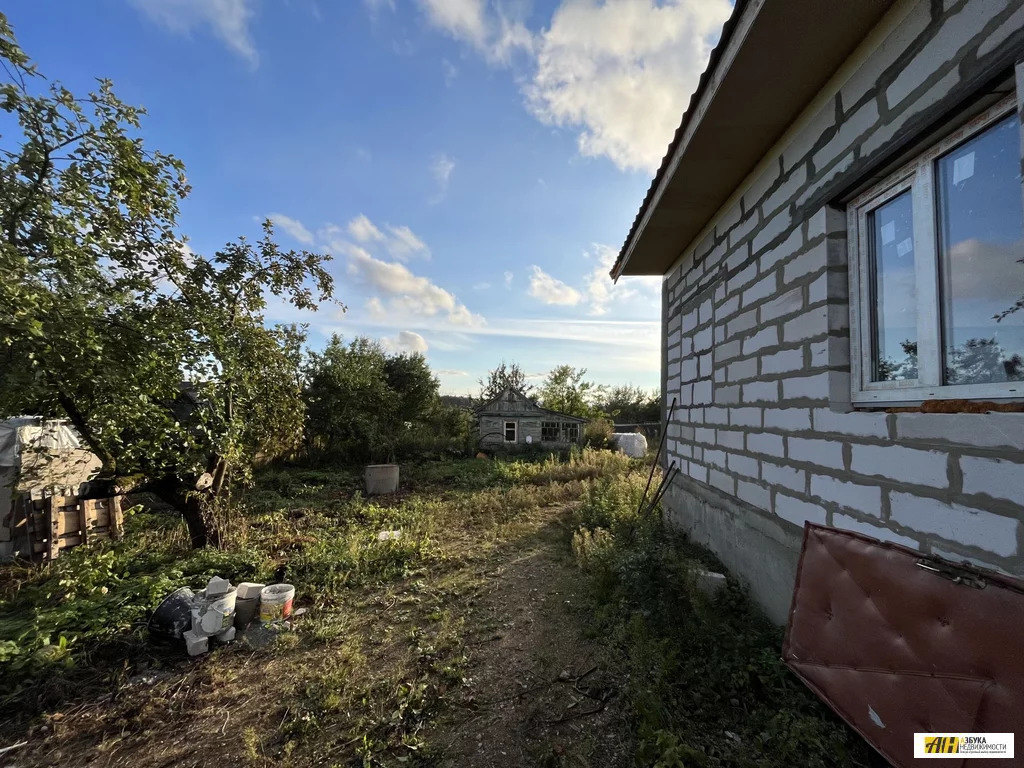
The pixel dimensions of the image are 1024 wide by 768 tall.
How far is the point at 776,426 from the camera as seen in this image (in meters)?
3.16

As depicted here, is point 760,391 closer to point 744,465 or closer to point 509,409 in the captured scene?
point 744,465

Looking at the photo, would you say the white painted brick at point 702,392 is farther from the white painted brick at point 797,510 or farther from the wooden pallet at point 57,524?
the wooden pallet at point 57,524

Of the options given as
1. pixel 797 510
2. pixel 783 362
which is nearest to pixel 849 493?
pixel 797 510

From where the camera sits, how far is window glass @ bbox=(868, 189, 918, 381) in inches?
83.3

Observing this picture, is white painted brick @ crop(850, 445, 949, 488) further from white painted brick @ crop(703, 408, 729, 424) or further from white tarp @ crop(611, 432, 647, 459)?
white tarp @ crop(611, 432, 647, 459)

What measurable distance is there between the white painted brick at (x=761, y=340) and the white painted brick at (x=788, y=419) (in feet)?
1.78

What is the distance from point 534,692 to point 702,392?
11.1 feet

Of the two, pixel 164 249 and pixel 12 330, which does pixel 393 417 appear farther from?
pixel 12 330

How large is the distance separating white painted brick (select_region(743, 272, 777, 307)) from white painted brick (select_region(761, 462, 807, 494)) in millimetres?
1362

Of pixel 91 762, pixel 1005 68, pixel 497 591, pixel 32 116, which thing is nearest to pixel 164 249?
pixel 32 116

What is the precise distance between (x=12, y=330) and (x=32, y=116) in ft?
5.63

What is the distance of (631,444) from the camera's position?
1578cm

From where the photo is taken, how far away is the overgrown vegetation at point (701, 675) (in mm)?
2037

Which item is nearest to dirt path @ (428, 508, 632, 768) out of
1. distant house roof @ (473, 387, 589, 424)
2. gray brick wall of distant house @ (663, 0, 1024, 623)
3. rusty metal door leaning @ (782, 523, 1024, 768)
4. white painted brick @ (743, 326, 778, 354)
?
rusty metal door leaning @ (782, 523, 1024, 768)
